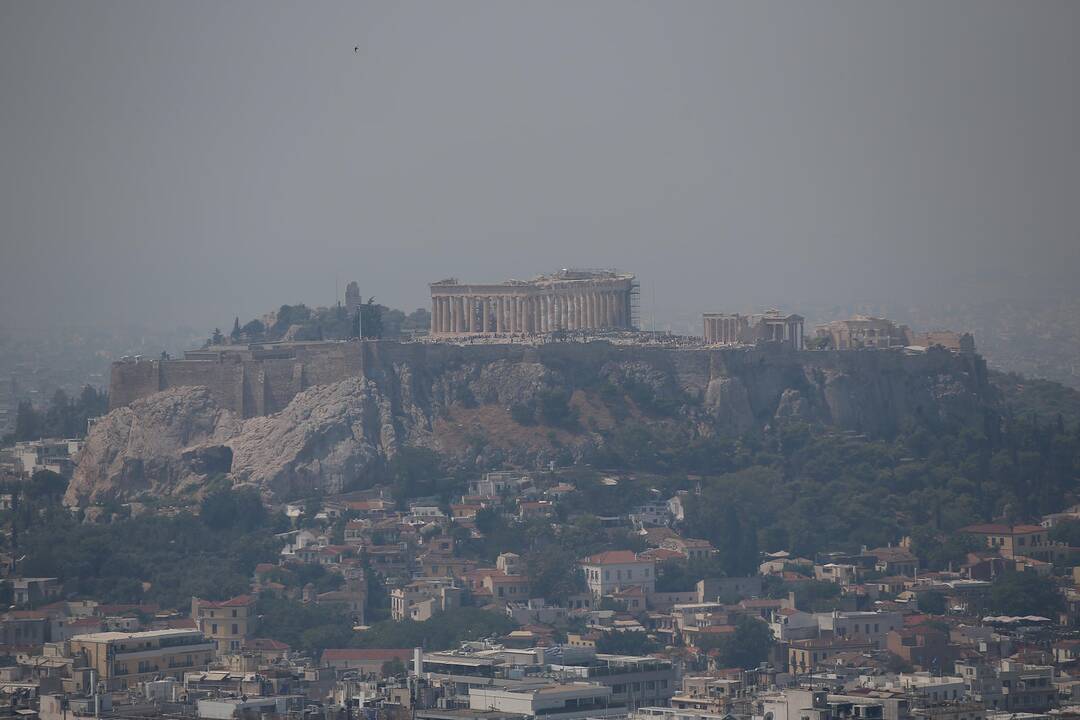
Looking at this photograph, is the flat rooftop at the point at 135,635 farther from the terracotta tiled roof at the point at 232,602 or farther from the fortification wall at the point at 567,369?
the fortification wall at the point at 567,369

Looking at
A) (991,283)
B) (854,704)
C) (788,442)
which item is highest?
(991,283)

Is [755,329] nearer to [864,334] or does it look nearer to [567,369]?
[864,334]

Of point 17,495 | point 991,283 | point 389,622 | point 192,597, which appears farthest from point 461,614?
point 991,283

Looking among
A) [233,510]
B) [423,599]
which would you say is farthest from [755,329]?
[423,599]

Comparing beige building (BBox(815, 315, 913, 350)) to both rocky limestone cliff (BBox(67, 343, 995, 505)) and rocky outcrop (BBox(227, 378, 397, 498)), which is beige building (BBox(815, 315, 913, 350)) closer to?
rocky limestone cliff (BBox(67, 343, 995, 505))

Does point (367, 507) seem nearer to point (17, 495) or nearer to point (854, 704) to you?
point (17, 495)
